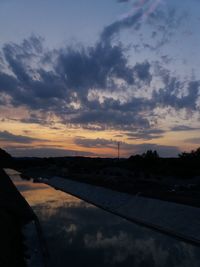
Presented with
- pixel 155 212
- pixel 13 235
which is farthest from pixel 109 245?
pixel 155 212

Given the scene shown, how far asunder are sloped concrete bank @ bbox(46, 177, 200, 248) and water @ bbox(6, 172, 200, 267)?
1513mm

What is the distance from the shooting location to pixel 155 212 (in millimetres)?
42656

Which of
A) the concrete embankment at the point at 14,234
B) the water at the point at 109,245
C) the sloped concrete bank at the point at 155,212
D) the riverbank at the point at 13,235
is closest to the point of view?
the riverbank at the point at 13,235

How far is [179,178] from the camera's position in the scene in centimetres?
9512

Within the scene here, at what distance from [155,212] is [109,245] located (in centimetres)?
1430

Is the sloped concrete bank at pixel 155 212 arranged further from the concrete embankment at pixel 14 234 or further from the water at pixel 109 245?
the concrete embankment at pixel 14 234

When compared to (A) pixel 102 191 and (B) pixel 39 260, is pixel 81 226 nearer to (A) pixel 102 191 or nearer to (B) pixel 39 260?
(B) pixel 39 260

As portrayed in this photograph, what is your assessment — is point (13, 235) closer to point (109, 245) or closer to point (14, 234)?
point (14, 234)

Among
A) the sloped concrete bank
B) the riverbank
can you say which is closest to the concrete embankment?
the riverbank

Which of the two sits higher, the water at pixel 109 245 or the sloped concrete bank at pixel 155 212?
the sloped concrete bank at pixel 155 212

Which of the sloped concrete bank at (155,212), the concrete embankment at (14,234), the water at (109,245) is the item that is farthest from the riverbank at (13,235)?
the sloped concrete bank at (155,212)

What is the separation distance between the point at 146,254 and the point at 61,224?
44.7ft

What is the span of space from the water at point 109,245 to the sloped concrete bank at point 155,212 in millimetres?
1513

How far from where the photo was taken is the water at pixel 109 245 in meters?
24.9
